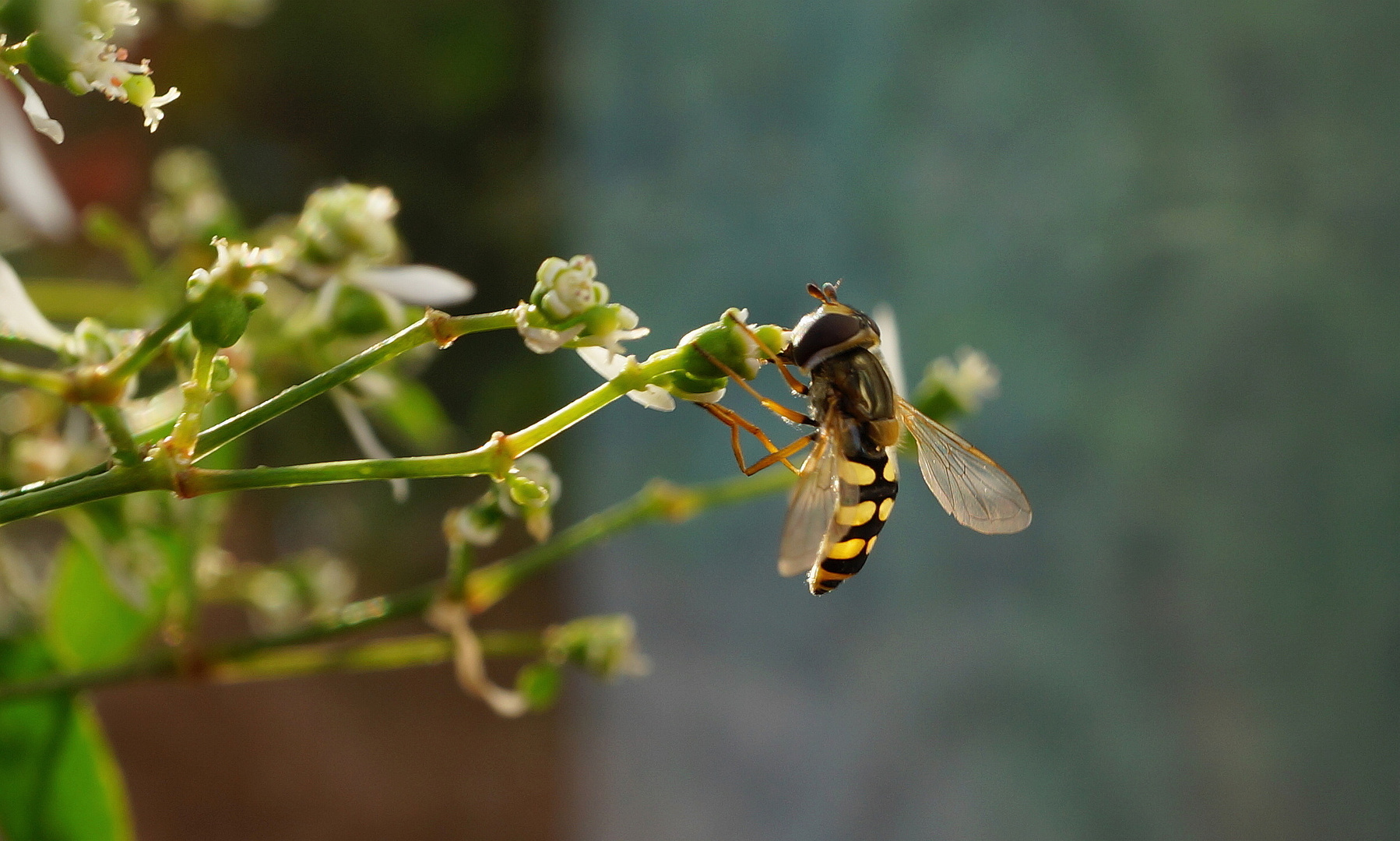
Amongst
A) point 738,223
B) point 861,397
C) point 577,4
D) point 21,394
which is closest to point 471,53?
point 577,4

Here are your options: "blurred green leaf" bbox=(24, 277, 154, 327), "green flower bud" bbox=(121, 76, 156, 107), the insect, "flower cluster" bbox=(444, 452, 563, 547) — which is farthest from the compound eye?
"blurred green leaf" bbox=(24, 277, 154, 327)

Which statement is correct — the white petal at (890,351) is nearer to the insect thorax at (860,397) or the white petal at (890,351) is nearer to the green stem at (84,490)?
the insect thorax at (860,397)

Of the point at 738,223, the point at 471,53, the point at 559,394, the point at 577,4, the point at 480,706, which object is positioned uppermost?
the point at 471,53

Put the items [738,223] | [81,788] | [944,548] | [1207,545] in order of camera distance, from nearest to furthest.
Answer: [81,788] → [1207,545] → [944,548] → [738,223]

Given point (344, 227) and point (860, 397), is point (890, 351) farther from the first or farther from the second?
point (344, 227)

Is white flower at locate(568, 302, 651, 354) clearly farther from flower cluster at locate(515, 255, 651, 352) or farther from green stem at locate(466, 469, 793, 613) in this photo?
green stem at locate(466, 469, 793, 613)

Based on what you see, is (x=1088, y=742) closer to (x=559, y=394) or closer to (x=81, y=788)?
(x=81, y=788)

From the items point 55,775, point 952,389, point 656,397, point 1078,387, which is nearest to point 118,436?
point 656,397
